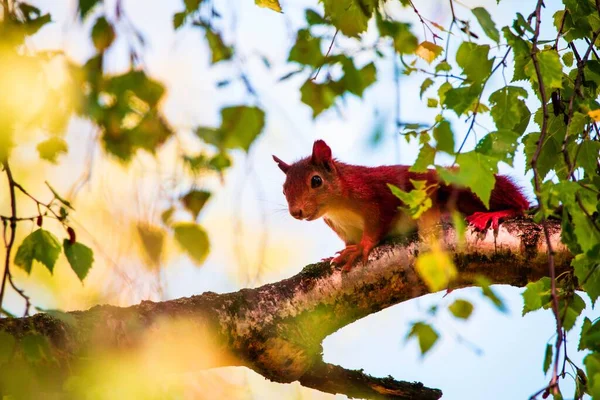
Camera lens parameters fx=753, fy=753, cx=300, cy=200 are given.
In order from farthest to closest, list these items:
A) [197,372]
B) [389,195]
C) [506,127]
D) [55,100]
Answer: [389,195] < [506,127] < [197,372] < [55,100]

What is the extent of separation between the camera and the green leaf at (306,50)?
1.62 metres

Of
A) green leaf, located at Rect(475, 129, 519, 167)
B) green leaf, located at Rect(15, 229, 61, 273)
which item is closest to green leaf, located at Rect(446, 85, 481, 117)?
green leaf, located at Rect(475, 129, 519, 167)

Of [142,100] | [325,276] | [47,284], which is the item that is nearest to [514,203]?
[325,276]

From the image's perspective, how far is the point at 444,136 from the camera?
1593 millimetres

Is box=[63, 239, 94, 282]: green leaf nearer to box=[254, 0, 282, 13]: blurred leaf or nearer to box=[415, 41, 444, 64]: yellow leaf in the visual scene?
box=[254, 0, 282, 13]: blurred leaf

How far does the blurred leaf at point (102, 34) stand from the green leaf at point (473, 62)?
2.65 ft

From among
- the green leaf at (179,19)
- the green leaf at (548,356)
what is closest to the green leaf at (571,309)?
the green leaf at (548,356)

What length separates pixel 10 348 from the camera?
1645 mm

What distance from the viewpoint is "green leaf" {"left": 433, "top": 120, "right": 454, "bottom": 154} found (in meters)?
1.58

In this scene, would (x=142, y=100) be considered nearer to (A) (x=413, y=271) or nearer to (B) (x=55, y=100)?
(B) (x=55, y=100)

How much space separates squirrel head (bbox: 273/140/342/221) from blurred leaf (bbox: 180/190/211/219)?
6.31 ft

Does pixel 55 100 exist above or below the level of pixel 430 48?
below

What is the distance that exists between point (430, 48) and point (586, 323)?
2.60 ft

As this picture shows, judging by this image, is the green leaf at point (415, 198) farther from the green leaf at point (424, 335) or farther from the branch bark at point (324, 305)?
the branch bark at point (324, 305)
